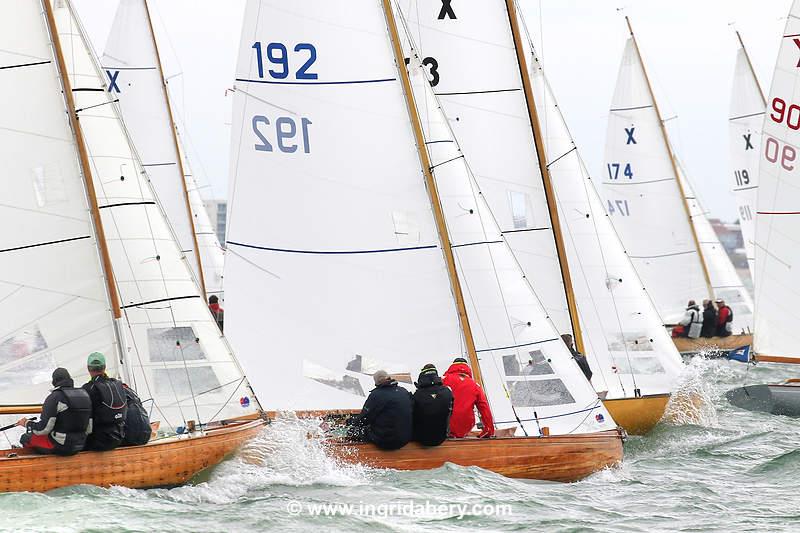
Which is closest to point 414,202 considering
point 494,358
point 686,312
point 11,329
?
point 494,358

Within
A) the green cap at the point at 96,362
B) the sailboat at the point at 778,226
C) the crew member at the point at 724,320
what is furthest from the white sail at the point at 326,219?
the crew member at the point at 724,320

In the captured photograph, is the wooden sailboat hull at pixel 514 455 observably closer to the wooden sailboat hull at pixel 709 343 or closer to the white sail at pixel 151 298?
the white sail at pixel 151 298

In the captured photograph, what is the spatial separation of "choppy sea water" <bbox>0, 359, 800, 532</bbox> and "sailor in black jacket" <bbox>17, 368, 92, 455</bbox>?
33 centimetres

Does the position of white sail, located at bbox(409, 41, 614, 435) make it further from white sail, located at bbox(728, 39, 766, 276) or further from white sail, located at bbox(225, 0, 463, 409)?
white sail, located at bbox(728, 39, 766, 276)

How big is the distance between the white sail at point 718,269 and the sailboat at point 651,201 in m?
0.08

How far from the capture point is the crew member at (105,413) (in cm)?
1163

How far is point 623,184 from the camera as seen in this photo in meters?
31.0

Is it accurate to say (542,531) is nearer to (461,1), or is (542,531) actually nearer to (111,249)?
(111,249)

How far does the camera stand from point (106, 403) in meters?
11.6

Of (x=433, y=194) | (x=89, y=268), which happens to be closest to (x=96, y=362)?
(x=89, y=268)

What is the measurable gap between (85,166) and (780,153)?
10065mm

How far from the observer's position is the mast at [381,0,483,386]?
47.9 ft

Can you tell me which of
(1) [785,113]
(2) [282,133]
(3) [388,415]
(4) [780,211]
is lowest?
(3) [388,415]

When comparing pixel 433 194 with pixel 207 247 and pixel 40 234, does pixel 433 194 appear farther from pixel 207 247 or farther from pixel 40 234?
pixel 207 247
